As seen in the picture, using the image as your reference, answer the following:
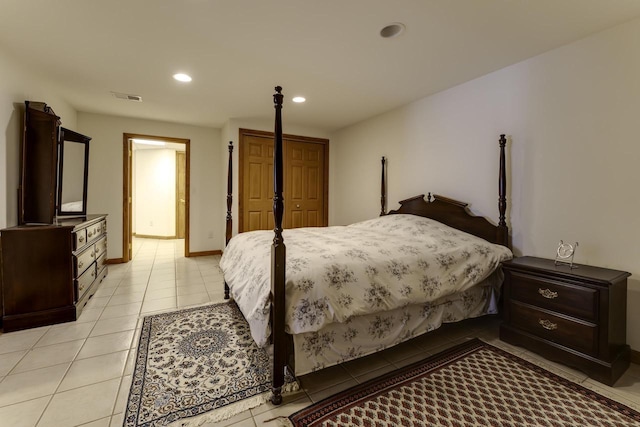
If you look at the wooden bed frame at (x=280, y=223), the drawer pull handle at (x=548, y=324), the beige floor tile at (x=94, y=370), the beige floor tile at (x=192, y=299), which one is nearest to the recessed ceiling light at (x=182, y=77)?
the wooden bed frame at (x=280, y=223)

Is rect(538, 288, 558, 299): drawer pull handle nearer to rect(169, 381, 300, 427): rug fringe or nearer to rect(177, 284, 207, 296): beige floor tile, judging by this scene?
rect(169, 381, 300, 427): rug fringe

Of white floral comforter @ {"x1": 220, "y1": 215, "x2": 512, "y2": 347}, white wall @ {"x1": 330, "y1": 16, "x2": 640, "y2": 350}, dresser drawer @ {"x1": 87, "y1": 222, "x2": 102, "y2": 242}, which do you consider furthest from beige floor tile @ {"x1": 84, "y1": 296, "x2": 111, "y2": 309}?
white wall @ {"x1": 330, "y1": 16, "x2": 640, "y2": 350}

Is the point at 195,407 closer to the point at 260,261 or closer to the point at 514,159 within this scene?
Result: the point at 260,261

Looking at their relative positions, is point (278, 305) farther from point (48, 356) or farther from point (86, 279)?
point (86, 279)

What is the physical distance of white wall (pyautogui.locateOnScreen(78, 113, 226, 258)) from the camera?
173 inches

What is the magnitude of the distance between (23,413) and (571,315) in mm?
3214

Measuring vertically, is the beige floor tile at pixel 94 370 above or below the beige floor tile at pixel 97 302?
below

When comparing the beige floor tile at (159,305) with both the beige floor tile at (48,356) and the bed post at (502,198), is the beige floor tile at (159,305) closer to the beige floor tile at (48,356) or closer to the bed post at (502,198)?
the beige floor tile at (48,356)

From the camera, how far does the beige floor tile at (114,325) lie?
234 centimetres

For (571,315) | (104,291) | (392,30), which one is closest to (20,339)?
(104,291)

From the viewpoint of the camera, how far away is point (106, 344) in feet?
7.01

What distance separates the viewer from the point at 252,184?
4.72m

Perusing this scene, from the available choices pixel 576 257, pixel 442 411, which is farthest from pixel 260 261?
pixel 576 257

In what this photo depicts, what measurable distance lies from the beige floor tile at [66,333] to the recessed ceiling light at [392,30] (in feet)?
10.9
